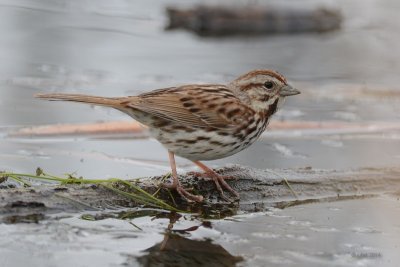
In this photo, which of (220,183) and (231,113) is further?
(231,113)

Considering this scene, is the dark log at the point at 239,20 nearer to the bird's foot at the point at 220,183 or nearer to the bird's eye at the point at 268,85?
the bird's eye at the point at 268,85

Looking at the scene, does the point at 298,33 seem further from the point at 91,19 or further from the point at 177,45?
the point at 91,19

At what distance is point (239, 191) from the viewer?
6.74 m

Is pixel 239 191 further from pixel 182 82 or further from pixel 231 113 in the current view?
pixel 182 82

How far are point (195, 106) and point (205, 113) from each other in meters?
0.10

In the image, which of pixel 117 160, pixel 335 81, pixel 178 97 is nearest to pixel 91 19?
pixel 335 81

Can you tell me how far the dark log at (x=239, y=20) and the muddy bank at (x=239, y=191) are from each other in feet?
26.6

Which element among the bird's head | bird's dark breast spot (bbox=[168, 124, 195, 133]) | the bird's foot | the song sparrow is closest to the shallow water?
the bird's foot

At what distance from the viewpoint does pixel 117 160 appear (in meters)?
8.03

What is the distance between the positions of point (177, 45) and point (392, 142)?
18.2ft

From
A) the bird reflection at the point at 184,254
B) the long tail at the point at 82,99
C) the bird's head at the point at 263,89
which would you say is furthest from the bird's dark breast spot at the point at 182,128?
the bird reflection at the point at 184,254

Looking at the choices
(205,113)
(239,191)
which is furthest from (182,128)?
(239,191)

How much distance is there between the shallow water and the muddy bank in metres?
0.12

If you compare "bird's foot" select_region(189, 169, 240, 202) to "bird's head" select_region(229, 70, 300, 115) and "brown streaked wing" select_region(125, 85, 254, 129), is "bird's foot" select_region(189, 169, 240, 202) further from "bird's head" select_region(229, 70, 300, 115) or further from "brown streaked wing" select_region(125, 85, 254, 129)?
"bird's head" select_region(229, 70, 300, 115)
